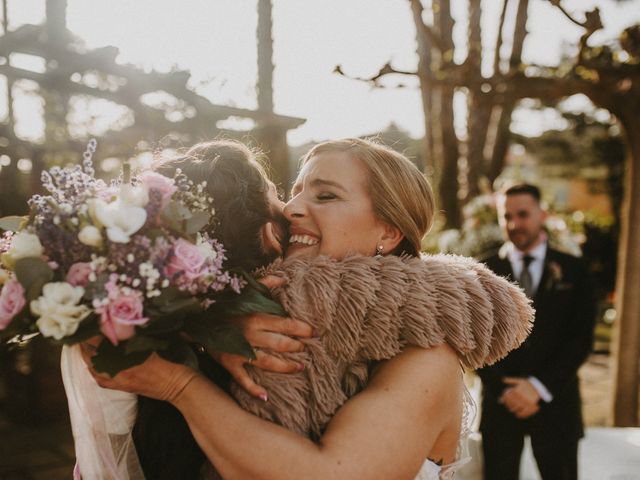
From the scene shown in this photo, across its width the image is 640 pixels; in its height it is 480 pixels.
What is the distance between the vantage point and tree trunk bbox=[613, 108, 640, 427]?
13.9ft

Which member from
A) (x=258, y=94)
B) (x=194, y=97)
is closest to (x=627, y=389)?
(x=258, y=94)

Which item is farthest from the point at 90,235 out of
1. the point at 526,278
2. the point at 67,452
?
the point at 67,452

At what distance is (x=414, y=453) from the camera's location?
1414 millimetres

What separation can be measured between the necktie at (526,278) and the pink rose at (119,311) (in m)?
3.05

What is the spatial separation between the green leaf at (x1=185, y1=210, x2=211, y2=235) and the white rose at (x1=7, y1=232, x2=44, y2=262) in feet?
1.08

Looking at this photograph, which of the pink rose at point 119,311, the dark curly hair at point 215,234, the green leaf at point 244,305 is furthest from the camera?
the dark curly hair at point 215,234

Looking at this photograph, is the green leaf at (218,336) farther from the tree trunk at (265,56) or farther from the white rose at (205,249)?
the tree trunk at (265,56)

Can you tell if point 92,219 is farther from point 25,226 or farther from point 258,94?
point 258,94

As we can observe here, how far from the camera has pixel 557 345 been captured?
3.67 m

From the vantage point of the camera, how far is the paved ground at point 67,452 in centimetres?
372

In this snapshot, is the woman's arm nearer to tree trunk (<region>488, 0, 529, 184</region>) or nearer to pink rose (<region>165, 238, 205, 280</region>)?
pink rose (<region>165, 238, 205, 280</region>)

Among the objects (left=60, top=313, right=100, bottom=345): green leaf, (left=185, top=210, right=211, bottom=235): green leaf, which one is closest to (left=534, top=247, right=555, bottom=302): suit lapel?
(left=185, top=210, right=211, bottom=235): green leaf

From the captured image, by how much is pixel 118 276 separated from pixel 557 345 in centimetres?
319

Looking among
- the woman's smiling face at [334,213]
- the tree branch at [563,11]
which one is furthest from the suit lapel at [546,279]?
the woman's smiling face at [334,213]
